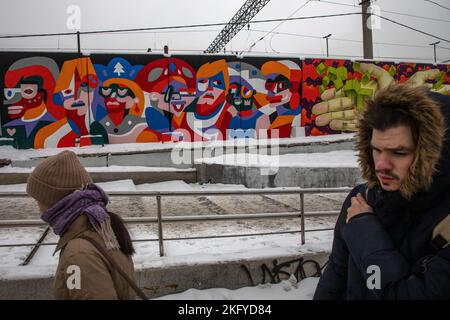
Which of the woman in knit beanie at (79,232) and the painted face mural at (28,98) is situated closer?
the woman in knit beanie at (79,232)

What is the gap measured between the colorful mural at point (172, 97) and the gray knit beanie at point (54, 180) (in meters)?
13.2

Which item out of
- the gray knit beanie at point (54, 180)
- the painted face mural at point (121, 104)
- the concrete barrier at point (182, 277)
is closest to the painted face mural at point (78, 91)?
the painted face mural at point (121, 104)

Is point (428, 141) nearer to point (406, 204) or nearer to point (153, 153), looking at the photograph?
point (406, 204)

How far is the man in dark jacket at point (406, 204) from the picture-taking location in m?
1.11

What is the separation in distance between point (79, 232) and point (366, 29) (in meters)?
19.9

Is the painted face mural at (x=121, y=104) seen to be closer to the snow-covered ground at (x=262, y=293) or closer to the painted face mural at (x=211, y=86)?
the painted face mural at (x=211, y=86)

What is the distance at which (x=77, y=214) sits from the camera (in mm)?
1463

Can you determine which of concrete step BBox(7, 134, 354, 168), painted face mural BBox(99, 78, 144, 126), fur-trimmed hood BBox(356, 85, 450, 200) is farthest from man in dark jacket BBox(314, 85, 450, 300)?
painted face mural BBox(99, 78, 144, 126)

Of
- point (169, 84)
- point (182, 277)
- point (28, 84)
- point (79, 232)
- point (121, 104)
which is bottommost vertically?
point (182, 277)

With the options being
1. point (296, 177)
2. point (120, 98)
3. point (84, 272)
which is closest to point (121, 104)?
point (120, 98)
